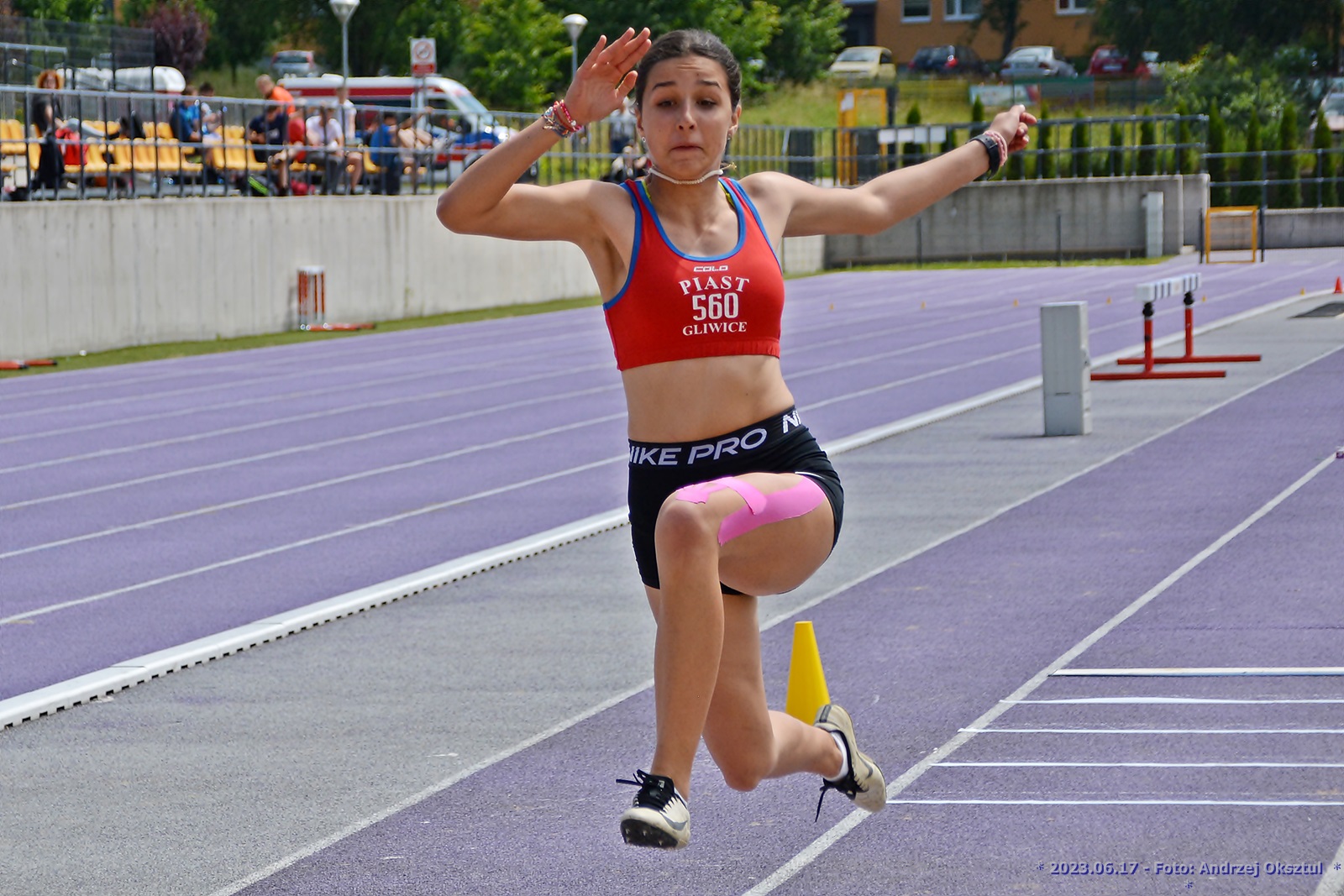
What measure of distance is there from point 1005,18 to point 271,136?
6448 cm

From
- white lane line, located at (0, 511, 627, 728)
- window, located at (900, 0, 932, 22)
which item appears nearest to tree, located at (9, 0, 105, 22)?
window, located at (900, 0, 932, 22)

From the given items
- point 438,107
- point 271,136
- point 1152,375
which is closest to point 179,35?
point 438,107

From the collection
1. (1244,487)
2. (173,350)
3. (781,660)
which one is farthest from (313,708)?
(173,350)

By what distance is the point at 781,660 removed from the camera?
827 cm

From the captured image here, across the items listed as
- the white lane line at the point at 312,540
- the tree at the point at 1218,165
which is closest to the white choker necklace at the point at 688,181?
the white lane line at the point at 312,540

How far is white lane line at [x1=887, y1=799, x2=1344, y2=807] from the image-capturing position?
19.4 ft

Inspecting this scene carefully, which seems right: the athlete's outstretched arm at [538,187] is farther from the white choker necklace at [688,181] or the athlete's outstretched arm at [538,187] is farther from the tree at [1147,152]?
the tree at [1147,152]

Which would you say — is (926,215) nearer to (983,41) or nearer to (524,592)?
(524,592)

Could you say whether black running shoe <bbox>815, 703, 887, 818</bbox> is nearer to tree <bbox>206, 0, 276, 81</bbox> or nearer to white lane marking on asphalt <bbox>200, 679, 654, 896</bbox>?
white lane marking on asphalt <bbox>200, 679, 654, 896</bbox>

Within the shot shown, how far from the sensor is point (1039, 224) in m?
48.9

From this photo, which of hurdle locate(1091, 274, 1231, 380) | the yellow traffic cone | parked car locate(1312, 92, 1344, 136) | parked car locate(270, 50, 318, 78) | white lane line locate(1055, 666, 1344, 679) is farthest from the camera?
parked car locate(270, 50, 318, 78)

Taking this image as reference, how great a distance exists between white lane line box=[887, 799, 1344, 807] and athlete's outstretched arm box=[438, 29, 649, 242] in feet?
7.79

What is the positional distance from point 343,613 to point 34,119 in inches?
703

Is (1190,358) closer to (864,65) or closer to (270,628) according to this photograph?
(270,628)
